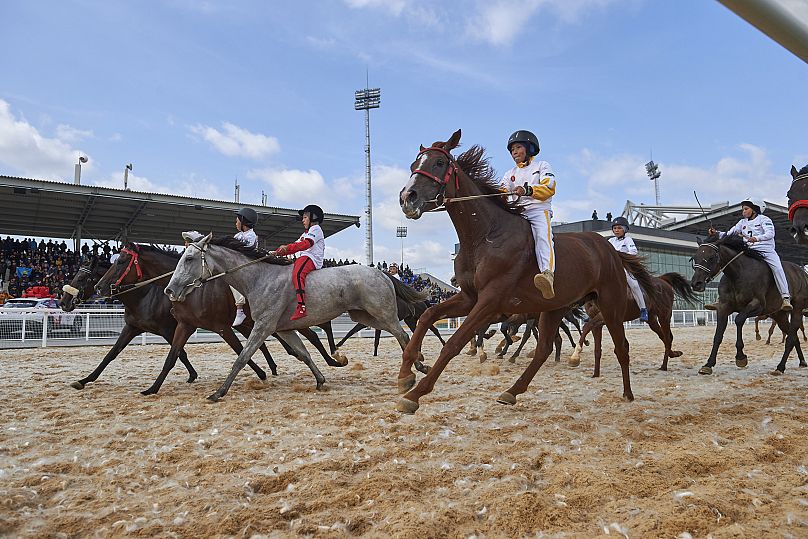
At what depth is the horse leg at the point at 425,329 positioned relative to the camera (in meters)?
4.25

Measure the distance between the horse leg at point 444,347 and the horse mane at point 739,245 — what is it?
6059 mm

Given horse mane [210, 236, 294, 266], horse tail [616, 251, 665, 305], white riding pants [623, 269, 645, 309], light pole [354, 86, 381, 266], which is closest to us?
horse tail [616, 251, 665, 305]

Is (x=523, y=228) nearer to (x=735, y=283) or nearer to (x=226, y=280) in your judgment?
(x=226, y=280)

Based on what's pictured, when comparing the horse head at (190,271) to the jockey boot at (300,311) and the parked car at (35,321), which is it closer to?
the jockey boot at (300,311)

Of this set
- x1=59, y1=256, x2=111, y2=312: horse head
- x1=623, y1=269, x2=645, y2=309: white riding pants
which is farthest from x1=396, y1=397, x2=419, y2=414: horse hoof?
x1=59, y1=256, x2=111, y2=312: horse head

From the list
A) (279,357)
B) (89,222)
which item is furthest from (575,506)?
(89,222)

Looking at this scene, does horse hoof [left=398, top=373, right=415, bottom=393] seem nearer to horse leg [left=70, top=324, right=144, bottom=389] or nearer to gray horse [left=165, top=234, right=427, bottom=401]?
gray horse [left=165, top=234, right=427, bottom=401]

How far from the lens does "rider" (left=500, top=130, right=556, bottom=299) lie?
4625 millimetres

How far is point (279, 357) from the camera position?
11602 millimetres

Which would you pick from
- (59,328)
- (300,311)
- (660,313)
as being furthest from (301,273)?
(59,328)

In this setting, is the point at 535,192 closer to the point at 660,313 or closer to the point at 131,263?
the point at 660,313

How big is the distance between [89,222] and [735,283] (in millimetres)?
27797

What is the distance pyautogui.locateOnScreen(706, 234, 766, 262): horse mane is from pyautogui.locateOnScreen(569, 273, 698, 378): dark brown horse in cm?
101

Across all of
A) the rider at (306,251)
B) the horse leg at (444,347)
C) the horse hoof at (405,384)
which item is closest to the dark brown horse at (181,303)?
the rider at (306,251)
